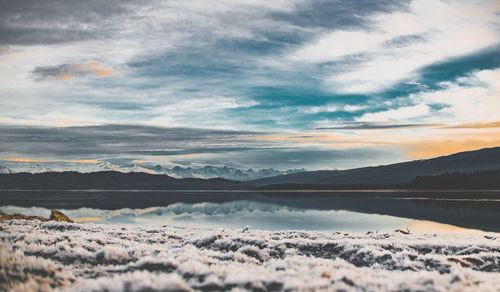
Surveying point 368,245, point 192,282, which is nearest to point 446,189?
Result: point 368,245

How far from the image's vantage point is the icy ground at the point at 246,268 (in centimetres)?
801

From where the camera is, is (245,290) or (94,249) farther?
→ (94,249)

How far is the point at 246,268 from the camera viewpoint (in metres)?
11.3

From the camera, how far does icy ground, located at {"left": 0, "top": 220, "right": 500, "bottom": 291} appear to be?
8.01 meters

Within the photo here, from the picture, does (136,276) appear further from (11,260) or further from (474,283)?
(474,283)

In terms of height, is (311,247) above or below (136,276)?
below

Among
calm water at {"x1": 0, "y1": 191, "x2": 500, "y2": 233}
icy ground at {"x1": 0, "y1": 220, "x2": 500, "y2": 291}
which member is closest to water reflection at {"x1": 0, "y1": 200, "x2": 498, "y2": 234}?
calm water at {"x1": 0, "y1": 191, "x2": 500, "y2": 233}

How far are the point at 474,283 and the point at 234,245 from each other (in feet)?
37.8

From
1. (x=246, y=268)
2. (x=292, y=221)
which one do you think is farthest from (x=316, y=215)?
(x=246, y=268)

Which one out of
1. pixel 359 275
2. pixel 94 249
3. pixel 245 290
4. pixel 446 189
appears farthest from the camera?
pixel 446 189

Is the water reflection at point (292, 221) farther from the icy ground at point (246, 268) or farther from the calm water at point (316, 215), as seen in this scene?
the icy ground at point (246, 268)

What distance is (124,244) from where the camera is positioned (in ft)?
58.6

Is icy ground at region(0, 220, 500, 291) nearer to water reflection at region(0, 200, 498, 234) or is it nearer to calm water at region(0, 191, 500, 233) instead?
water reflection at region(0, 200, 498, 234)

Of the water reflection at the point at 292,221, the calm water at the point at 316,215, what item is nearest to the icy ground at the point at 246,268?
the water reflection at the point at 292,221
